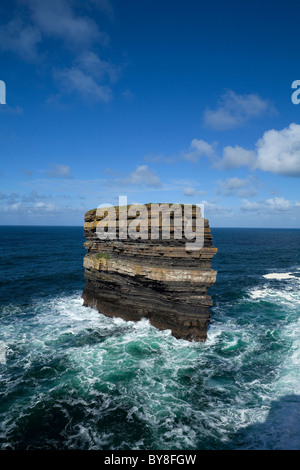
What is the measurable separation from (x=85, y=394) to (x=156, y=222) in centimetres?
1429

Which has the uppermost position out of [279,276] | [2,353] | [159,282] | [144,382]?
[159,282]

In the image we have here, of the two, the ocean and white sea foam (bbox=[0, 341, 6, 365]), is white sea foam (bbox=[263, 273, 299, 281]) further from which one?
white sea foam (bbox=[0, 341, 6, 365])

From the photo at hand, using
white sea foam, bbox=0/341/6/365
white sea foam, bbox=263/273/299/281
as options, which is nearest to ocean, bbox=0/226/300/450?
white sea foam, bbox=0/341/6/365

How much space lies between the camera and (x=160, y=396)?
14828 millimetres

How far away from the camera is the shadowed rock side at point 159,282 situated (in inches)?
844

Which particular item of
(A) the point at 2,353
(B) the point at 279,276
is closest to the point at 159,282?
(A) the point at 2,353

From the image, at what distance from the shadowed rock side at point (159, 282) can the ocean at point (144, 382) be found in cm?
122

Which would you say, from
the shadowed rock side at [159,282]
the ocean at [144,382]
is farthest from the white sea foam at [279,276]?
the shadowed rock side at [159,282]

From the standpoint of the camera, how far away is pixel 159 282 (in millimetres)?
22125

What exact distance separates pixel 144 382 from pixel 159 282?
8309 millimetres

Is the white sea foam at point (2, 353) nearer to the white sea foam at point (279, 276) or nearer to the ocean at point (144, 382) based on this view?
the ocean at point (144, 382)

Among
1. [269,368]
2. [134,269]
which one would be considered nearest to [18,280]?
[134,269]

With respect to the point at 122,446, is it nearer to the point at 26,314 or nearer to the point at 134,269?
the point at 134,269

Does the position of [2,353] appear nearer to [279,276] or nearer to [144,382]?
[144,382]
